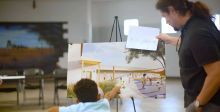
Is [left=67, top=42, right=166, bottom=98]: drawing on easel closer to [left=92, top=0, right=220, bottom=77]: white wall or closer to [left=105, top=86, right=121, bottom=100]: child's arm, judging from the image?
[left=105, top=86, right=121, bottom=100]: child's arm

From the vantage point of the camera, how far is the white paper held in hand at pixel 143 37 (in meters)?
3.23

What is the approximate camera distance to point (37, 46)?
11.0 metres

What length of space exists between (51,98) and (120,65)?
4711 mm

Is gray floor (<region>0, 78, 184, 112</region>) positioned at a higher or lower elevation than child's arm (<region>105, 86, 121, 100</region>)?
lower

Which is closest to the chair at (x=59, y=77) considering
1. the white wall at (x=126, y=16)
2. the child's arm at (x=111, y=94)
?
the child's arm at (x=111, y=94)

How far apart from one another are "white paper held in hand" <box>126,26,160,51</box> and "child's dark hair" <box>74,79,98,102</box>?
1.32m

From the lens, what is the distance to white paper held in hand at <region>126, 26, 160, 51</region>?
323cm

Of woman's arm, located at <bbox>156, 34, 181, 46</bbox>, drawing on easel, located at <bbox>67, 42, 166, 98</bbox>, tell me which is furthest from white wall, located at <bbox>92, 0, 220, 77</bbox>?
woman's arm, located at <bbox>156, 34, 181, 46</bbox>

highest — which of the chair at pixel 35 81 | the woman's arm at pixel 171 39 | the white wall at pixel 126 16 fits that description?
the white wall at pixel 126 16

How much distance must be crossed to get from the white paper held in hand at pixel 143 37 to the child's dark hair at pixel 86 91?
1.32 meters

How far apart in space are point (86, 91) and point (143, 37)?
1.36m

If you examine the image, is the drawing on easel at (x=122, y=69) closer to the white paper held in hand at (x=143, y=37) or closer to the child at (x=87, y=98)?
the white paper held in hand at (x=143, y=37)

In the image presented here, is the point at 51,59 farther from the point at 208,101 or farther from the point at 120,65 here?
the point at 208,101

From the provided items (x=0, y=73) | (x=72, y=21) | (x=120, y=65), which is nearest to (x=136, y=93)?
(x=120, y=65)
